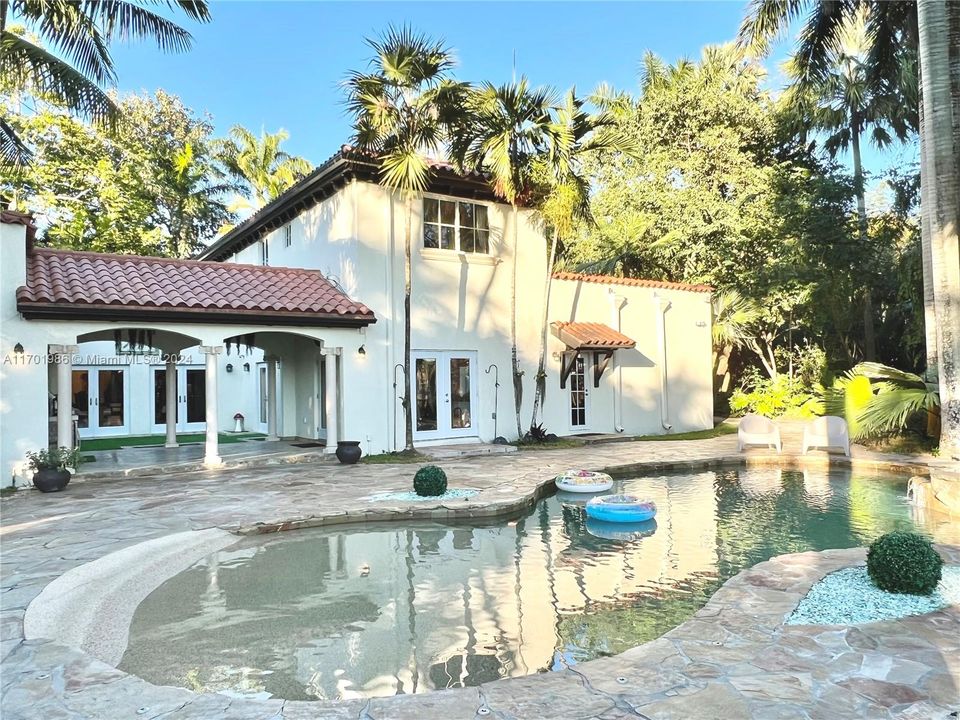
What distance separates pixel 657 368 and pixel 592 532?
13211 mm

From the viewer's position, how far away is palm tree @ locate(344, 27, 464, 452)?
14.1 meters

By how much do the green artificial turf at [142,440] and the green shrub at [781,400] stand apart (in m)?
18.3

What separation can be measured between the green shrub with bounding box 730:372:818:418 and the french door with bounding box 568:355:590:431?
27.2ft

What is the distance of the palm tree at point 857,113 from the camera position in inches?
788

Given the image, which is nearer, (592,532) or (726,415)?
(592,532)

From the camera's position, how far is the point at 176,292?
13.4m

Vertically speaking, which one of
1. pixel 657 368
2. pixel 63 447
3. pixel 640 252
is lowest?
pixel 63 447

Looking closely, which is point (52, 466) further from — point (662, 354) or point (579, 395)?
point (662, 354)

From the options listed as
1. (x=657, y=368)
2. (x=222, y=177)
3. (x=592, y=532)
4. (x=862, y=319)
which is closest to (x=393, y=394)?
(x=592, y=532)

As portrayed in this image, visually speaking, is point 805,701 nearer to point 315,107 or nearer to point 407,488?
point 407,488

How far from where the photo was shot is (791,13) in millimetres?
14648

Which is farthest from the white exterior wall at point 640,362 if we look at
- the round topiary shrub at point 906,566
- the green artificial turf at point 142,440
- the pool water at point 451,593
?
the round topiary shrub at point 906,566

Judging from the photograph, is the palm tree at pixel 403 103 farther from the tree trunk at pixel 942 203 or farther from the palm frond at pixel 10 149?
the tree trunk at pixel 942 203

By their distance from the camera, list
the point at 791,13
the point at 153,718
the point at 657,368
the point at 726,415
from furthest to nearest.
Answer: the point at 726,415 → the point at 657,368 → the point at 791,13 → the point at 153,718
